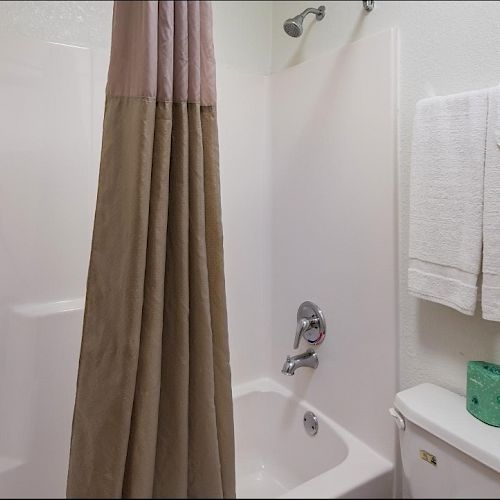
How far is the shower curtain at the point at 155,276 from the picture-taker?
2.53 ft

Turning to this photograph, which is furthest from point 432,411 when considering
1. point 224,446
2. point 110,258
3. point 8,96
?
point 8,96

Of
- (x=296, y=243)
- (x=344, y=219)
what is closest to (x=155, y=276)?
(x=344, y=219)

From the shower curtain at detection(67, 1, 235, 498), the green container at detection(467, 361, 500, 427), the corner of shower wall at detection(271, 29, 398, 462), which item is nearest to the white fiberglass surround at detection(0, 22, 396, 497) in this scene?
the corner of shower wall at detection(271, 29, 398, 462)

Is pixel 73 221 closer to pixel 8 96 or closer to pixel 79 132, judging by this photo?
pixel 79 132

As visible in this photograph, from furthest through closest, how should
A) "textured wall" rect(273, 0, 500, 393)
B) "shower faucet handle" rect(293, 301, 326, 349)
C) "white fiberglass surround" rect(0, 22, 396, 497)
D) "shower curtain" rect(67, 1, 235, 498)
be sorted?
Result: "shower faucet handle" rect(293, 301, 326, 349) < "white fiberglass surround" rect(0, 22, 396, 497) < "textured wall" rect(273, 0, 500, 393) < "shower curtain" rect(67, 1, 235, 498)

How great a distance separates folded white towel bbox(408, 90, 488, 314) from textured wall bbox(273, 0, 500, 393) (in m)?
0.12

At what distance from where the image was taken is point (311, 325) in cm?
169

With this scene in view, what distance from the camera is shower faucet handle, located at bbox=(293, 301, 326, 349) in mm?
1659

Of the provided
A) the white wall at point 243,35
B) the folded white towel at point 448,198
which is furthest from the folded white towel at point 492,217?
the white wall at point 243,35

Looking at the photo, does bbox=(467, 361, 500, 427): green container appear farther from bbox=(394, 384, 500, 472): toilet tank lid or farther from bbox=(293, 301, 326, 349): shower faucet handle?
bbox=(293, 301, 326, 349): shower faucet handle

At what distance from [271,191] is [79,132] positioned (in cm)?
82

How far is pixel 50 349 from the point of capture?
1.47m

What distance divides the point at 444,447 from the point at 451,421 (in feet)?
0.22

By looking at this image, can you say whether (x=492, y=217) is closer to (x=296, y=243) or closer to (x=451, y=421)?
(x=451, y=421)
